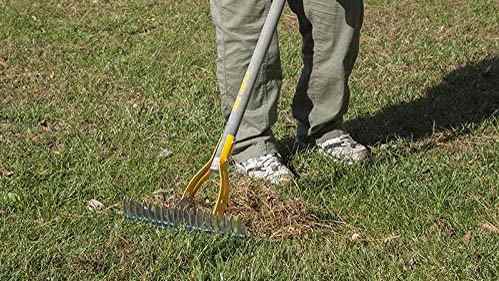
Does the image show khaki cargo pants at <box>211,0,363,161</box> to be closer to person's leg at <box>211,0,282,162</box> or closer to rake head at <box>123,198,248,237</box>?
person's leg at <box>211,0,282,162</box>

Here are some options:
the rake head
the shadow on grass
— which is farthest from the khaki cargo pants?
the rake head

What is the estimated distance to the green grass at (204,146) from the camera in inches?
123

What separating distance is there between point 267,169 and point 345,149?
425mm

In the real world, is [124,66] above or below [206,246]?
below

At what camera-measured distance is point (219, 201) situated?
3.34 m

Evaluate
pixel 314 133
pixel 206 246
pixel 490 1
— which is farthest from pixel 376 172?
pixel 490 1

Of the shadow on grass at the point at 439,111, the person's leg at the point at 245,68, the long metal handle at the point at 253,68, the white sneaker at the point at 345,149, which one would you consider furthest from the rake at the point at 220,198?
the shadow on grass at the point at 439,111

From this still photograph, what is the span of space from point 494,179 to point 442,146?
1.72ft

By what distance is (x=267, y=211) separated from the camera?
3498 millimetres

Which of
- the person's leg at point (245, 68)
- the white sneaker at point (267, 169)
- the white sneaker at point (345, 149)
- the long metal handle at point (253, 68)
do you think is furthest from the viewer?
the white sneaker at point (345, 149)

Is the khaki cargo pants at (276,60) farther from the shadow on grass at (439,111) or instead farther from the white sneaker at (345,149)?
the shadow on grass at (439,111)

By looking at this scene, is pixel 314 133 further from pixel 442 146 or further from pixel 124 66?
pixel 124 66

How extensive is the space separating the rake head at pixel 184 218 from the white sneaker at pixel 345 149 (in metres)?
0.93

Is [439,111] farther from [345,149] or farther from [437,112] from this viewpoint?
[345,149]
